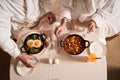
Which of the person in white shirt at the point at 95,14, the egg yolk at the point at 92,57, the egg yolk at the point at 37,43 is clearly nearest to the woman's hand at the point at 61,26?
the person in white shirt at the point at 95,14

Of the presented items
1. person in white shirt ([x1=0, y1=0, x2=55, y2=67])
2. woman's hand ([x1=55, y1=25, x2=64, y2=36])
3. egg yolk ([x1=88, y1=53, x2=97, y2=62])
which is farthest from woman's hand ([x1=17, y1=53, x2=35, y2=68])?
egg yolk ([x1=88, y1=53, x2=97, y2=62])

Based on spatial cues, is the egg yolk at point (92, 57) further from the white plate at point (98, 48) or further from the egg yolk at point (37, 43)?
the egg yolk at point (37, 43)

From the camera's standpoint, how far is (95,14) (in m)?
1.31

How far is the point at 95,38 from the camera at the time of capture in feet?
4.11

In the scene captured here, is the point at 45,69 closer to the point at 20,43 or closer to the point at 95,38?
the point at 20,43

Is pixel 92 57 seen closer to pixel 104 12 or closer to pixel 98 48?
pixel 98 48

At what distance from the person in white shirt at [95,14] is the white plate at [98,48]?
5 centimetres

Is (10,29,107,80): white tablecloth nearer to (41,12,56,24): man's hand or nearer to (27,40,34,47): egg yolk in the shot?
(27,40,34,47): egg yolk

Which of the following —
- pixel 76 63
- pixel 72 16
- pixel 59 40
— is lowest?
pixel 76 63

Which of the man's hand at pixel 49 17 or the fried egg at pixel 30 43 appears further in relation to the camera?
the man's hand at pixel 49 17

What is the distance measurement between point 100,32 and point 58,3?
0.32 m

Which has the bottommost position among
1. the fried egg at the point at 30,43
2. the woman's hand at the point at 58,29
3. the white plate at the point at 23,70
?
the white plate at the point at 23,70

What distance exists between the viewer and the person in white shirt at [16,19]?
4.12 feet

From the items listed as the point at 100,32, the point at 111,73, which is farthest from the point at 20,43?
the point at 111,73
